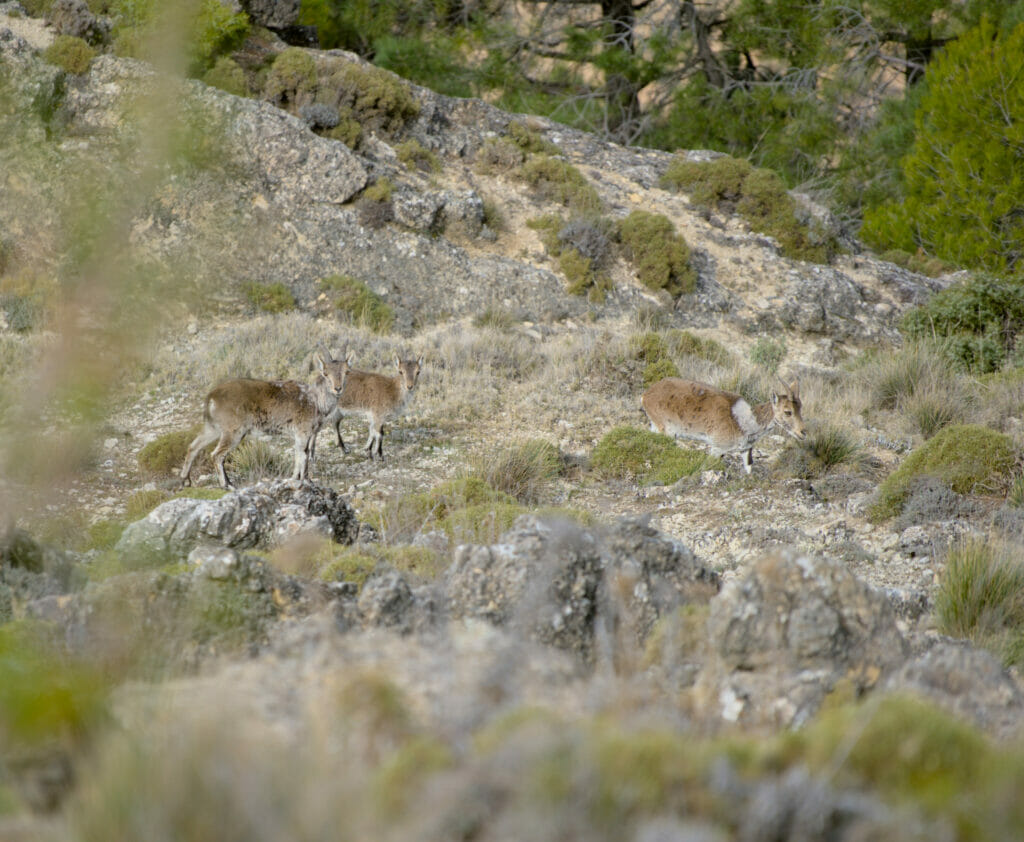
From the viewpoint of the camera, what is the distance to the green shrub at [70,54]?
17.1m

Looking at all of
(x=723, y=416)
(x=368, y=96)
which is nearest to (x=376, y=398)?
(x=723, y=416)

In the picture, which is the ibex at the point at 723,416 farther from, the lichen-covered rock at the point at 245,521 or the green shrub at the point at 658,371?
the lichen-covered rock at the point at 245,521

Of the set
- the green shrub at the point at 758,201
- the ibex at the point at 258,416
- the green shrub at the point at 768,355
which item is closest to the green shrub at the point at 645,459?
the ibex at the point at 258,416

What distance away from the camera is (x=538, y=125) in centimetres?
2158

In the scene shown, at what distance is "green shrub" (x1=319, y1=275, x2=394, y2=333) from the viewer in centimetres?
1608

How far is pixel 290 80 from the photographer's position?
18906 millimetres

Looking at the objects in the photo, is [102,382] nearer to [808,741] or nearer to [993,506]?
[808,741]

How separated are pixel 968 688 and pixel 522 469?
7.08 meters

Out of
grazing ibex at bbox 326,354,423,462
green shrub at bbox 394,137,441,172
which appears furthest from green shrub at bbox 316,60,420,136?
grazing ibex at bbox 326,354,423,462

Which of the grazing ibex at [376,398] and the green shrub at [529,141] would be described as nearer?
the grazing ibex at [376,398]

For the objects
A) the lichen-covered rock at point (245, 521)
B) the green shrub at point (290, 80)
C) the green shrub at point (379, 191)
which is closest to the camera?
the lichen-covered rock at point (245, 521)

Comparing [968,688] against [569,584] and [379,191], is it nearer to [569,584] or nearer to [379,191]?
[569,584]

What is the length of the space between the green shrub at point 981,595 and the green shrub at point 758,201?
571 inches

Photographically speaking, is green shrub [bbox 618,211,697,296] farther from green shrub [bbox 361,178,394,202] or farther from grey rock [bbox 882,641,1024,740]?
grey rock [bbox 882,641,1024,740]
